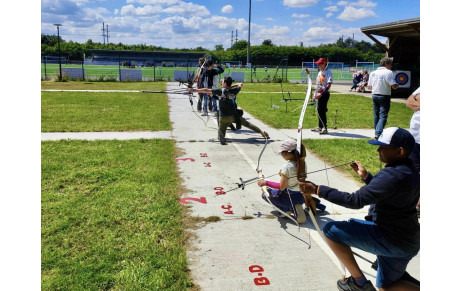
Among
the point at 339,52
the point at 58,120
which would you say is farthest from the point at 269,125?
the point at 339,52

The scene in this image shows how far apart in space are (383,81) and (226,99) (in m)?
3.93

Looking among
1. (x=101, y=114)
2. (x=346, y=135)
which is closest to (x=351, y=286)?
(x=346, y=135)

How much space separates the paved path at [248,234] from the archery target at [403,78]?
58.1ft

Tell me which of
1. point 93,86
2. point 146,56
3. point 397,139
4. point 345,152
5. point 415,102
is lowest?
point 345,152

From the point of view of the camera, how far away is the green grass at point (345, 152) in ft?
25.8

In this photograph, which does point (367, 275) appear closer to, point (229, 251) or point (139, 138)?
point (229, 251)

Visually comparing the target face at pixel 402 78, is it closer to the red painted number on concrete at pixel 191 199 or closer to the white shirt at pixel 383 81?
the white shirt at pixel 383 81

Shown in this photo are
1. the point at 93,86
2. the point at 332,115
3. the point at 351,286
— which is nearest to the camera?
the point at 351,286

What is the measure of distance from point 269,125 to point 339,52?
84.8m

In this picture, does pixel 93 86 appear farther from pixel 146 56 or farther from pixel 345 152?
pixel 146 56

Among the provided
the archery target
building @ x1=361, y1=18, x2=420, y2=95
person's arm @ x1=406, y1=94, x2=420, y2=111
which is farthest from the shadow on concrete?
the archery target

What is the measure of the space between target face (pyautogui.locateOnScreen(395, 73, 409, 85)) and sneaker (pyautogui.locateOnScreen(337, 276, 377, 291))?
22.6 m

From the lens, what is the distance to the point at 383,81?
9.42 m

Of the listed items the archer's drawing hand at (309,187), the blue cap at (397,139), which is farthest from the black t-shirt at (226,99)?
the blue cap at (397,139)
